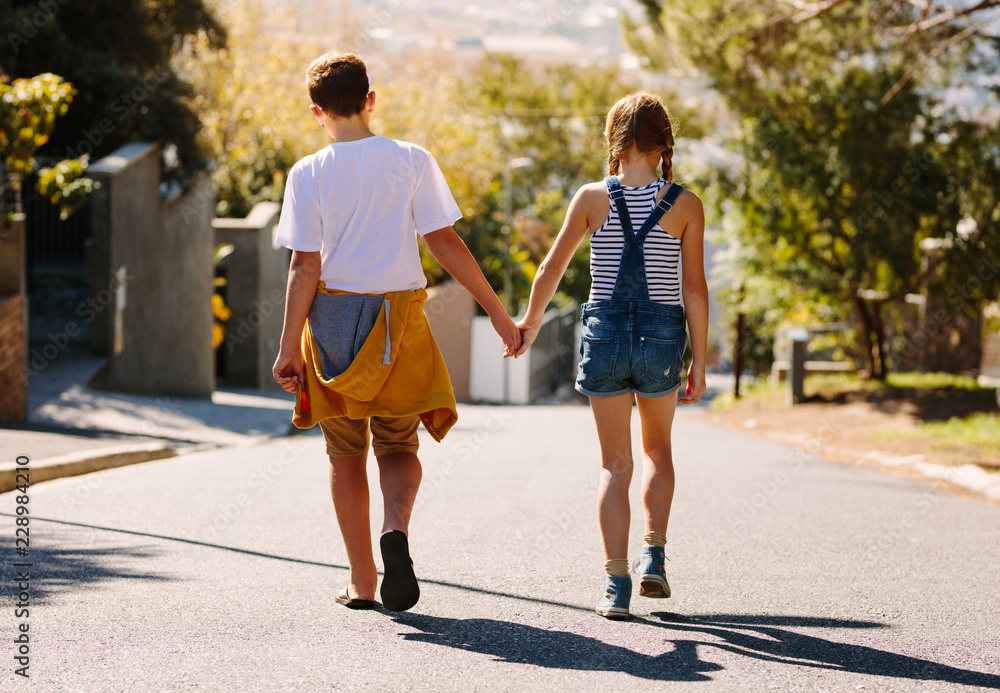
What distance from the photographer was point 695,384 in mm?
3893

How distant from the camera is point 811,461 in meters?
10.0

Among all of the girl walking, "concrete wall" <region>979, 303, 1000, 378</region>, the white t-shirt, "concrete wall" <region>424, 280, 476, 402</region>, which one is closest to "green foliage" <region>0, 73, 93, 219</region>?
the white t-shirt

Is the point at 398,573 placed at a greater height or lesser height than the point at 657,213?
lesser

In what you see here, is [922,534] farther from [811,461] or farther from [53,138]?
[53,138]

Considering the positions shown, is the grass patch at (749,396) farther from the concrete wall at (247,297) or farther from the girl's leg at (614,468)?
the girl's leg at (614,468)

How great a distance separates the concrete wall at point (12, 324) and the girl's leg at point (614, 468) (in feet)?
24.3

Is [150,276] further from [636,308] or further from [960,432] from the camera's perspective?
[636,308]

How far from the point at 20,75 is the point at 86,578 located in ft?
44.2

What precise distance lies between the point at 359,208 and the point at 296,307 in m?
0.40

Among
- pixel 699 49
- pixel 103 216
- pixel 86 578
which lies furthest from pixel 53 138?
pixel 86 578

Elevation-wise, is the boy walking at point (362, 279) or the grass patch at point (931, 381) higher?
the boy walking at point (362, 279)

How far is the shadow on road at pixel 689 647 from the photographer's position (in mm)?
3307

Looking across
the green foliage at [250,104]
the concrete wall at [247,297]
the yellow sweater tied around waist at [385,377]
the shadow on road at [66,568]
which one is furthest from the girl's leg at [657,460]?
the concrete wall at [247,297]

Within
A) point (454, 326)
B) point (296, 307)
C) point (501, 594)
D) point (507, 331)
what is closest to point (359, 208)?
point (296, 307)
